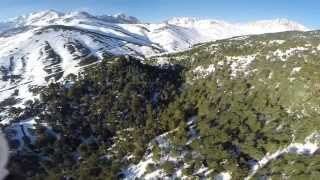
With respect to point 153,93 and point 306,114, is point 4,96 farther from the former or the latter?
point 306,114

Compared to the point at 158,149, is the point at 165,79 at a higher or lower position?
higher

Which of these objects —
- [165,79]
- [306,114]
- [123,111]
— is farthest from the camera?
[165,79]

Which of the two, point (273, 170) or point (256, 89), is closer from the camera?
point (273, 170)

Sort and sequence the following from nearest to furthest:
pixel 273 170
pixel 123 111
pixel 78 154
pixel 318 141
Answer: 1. pixel 273 170
2. pixel 318 141
3. pixel 78 154
4. pixel 123 111

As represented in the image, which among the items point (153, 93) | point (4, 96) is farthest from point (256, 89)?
point (4, 96)

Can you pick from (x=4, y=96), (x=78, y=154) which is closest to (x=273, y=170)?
(x=78, y=154)

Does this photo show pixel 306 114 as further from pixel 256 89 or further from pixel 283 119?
pixel 256 89
